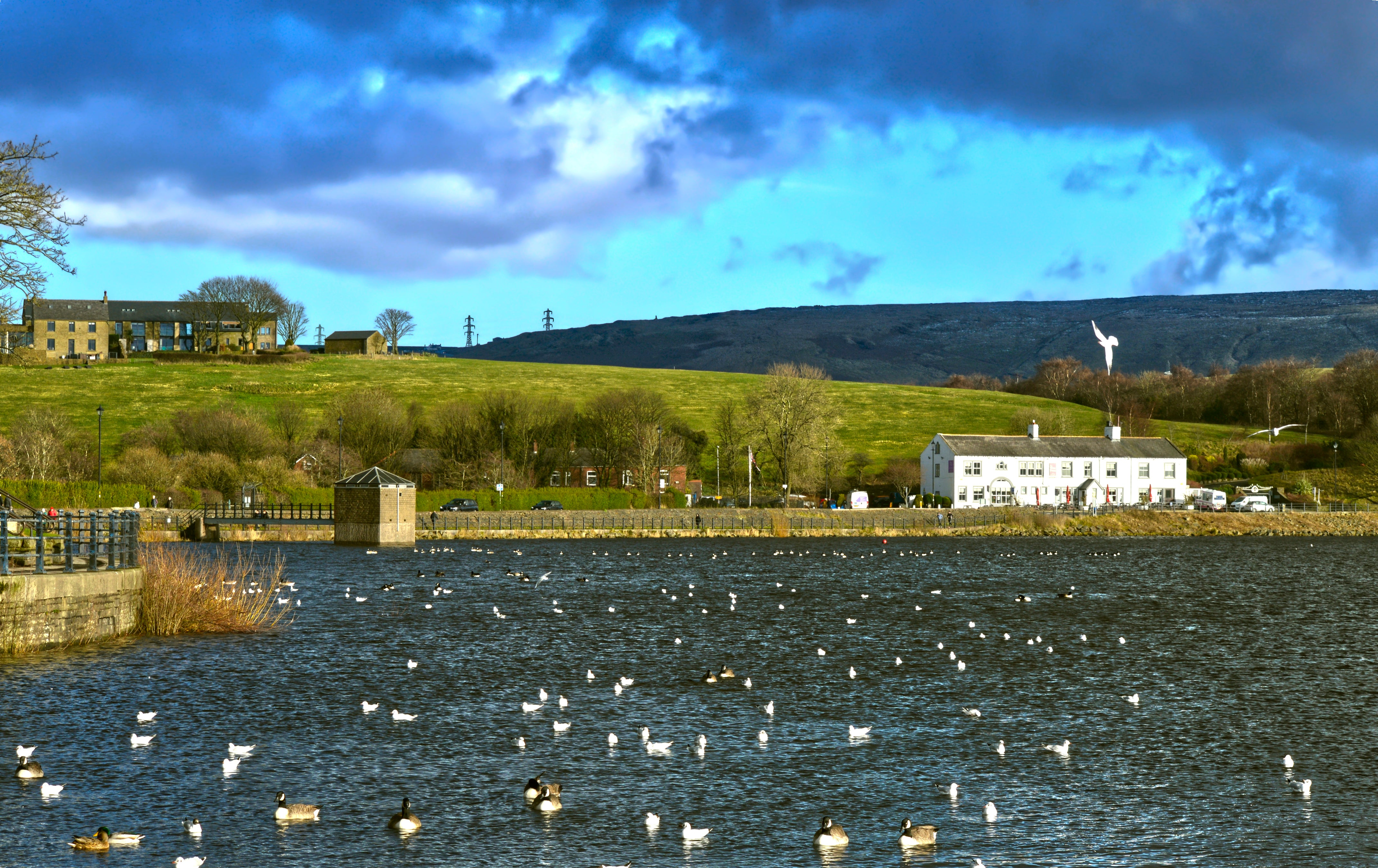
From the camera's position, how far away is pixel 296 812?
61.9 feet

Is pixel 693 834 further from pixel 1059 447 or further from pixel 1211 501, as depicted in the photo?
pixel 1059 447

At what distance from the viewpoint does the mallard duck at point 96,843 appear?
1711 centimetres

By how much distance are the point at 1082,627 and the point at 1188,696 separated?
50.9 feet

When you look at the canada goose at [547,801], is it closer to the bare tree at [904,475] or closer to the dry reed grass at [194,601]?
the dry reed grass at [194,601]

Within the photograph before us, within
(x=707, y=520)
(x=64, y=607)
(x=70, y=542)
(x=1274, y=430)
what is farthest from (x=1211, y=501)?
(x=64, y=607)

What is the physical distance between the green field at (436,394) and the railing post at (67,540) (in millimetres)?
104556

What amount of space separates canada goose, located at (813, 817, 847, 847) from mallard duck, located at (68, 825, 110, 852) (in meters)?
10.0

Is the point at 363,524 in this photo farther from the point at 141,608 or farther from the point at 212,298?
the point at 212,298

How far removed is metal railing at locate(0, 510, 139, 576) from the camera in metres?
31.4

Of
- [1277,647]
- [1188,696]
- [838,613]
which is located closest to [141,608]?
[838,613]

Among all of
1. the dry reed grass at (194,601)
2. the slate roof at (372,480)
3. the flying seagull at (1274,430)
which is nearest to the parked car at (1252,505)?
the flying seagull at (1274,430)

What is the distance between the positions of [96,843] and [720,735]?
487 inches

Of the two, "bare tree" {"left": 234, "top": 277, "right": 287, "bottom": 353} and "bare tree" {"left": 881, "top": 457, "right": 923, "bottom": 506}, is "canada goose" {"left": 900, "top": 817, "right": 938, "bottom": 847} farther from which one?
"bare tree" {"left": 234, "top": 277, "right": 287, "bottom": 353}

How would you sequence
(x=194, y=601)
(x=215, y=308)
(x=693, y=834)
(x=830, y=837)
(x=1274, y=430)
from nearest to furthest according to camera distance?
(x=830, y=837) → (x=693, y=834) → (x=194, y=601) → (x=1274, y=430) → (x=215, y=308)
